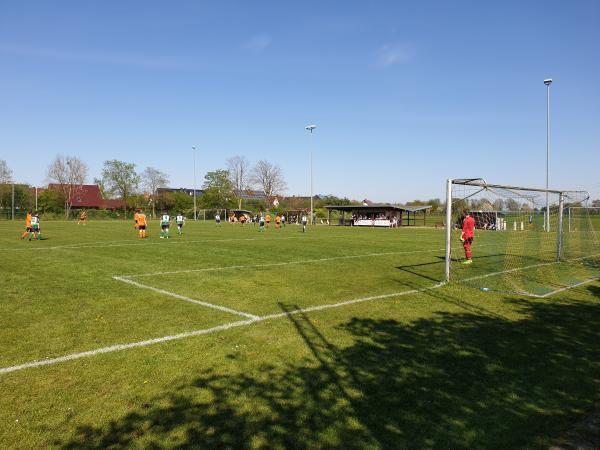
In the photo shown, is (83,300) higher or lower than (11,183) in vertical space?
lower

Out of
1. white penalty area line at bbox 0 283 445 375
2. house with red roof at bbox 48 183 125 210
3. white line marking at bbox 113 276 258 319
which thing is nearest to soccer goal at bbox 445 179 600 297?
white penalty area line at bbox 0 283 445 375

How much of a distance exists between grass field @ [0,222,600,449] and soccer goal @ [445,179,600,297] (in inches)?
53.0

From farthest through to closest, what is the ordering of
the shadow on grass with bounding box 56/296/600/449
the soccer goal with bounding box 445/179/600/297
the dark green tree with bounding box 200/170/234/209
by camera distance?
the dark green tree with bounding box 200/170/234/209 < the soccer goal with bounding box 445/179/600/297 < the shadow on grass with bounding box 56/296/600/449

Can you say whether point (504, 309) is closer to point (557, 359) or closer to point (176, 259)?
point (557, 359)

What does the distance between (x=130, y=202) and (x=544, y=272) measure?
8378 cm

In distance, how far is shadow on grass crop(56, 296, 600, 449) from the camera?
11.5 ft

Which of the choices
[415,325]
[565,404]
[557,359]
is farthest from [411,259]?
[565,404]

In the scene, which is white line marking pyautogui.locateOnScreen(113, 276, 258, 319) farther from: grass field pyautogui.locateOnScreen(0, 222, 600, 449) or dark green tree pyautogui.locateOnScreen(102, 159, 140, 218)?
dark green tree pyautogui.locateOnScreen(102, 159, 140, 218)

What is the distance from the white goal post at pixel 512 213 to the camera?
11086mm

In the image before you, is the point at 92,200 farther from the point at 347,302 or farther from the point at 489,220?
the point at 347,302

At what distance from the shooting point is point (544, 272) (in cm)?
1255

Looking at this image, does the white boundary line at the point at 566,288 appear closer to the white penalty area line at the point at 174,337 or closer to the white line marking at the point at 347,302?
the white line marking at the point at 347,302

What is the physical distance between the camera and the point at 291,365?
503 centimetres

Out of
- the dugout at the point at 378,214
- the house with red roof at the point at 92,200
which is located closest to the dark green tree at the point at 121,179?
the house with red roof at the point at 92,200
